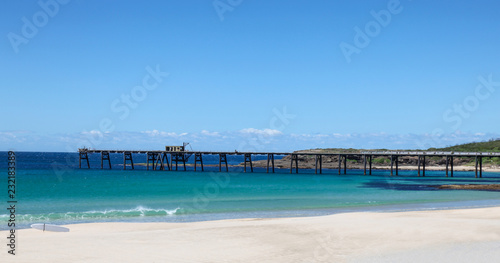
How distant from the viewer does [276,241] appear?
1859 cm

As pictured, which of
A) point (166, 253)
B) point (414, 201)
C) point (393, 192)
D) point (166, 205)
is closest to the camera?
point (166, 253)

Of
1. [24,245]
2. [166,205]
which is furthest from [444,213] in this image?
[24,245]

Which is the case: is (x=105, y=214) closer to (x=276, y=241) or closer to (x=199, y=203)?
(x=199, y=203)

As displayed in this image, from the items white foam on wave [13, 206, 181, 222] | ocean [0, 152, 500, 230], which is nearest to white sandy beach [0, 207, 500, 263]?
white foam on wave [13, 206, 181, 222]

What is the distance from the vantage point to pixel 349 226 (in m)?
22.2

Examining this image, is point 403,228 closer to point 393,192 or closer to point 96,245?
point 96,245

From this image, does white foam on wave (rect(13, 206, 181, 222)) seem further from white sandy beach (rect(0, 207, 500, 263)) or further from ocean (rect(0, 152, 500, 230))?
white sandy beach (rect(0, 207, 500, 263))

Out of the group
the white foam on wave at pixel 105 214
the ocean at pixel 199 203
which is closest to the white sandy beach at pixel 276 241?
the white foam on wave at pixel 105 214

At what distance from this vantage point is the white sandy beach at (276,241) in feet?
51.4

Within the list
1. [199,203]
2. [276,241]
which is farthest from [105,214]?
[276,241]

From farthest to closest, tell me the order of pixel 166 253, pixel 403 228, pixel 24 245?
pixel 403 228 → pixel 24 245 → pixel 166 253

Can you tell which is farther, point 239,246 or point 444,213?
point 444,213

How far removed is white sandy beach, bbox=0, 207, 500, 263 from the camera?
15.7 meters

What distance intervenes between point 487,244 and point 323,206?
57.3ft
